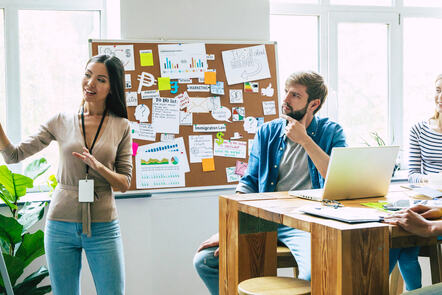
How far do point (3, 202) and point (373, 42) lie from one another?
302 cm

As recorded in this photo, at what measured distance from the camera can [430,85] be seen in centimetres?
440

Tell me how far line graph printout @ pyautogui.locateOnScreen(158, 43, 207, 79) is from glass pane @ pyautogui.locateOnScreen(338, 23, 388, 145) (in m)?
1.28

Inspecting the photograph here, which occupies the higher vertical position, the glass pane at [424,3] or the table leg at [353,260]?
the glass pane at [424,3]

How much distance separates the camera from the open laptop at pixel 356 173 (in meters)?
1.88

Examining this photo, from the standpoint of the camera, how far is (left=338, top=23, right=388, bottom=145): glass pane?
4129 millimetres

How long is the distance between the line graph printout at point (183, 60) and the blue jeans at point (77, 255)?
142 centimetres

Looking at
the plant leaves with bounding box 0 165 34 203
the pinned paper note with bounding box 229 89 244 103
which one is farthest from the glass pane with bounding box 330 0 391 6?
the plant leaves with bounding box 0 165 34 203

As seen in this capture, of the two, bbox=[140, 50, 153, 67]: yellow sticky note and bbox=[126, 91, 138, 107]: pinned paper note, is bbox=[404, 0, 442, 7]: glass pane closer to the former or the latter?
bbox=[140, 50, 153, 67]: yellow sticky note

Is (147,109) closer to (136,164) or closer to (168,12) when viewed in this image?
(136,164)

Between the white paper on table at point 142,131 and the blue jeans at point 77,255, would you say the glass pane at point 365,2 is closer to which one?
the white paper on table at point 142,131

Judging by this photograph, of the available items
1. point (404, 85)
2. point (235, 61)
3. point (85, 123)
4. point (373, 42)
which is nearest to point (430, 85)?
point (404, 85)

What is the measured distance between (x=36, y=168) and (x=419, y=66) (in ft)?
10.3

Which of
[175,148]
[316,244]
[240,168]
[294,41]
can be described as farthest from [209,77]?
[316,244]

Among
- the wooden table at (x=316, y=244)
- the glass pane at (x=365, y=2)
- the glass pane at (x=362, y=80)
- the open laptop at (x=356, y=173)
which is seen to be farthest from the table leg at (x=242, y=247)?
the glass pane at (x=365, y=2)
